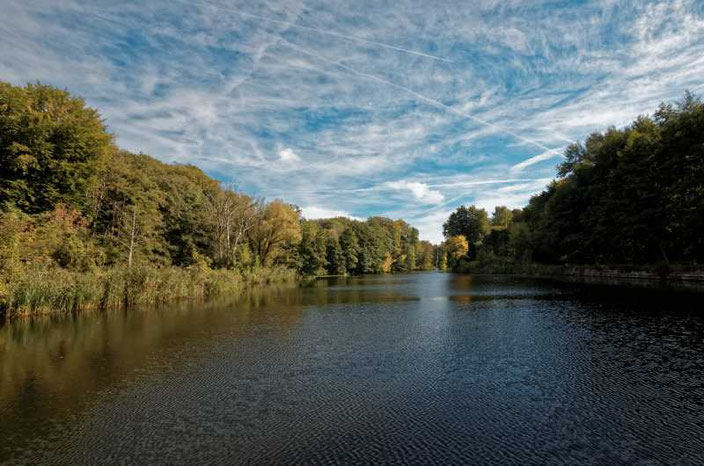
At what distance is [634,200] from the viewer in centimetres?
3878

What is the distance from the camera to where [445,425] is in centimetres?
637

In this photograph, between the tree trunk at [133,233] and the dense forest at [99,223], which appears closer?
the dense forest at [99,223]

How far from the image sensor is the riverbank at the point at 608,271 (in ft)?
108

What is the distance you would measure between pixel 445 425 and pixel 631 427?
9.39ft

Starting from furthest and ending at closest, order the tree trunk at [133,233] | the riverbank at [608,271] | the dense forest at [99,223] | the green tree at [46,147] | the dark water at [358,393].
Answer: the riverbank at [608,271]
the tree trunk at [133,233]
the green tree at [46,147]
the dense forest at [99,223]
the dark water at [358,393]

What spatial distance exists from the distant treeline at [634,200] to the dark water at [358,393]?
971 inches

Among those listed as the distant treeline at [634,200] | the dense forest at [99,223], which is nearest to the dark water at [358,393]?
the dense forest at [99,223]

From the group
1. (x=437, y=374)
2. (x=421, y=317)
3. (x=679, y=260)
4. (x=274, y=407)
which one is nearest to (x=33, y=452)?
(x=274, y=407)

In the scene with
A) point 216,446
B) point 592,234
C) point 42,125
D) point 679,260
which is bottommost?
point 216,446

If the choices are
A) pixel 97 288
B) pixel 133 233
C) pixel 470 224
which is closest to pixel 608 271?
pixel 133 233

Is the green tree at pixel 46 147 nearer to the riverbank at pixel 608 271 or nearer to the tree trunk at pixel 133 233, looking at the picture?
the tree trunk at pixel 133 233

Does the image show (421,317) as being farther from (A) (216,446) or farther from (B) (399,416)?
(A) (216,446)

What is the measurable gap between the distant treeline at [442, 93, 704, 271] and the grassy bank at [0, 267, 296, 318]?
38.4 metres

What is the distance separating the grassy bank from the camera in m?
17.2
